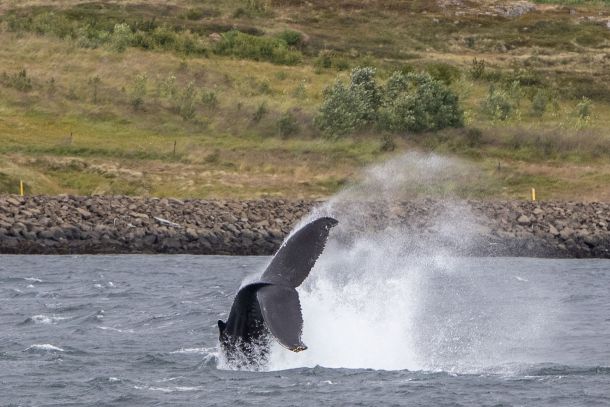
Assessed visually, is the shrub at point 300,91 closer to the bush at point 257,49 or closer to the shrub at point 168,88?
the shrub at point 168,88

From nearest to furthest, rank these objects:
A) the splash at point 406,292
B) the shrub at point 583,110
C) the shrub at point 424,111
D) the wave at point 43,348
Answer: the splash at point 406,292, the wave at point 43,348, the shrub at point 424,111, the shrub at point 583,110

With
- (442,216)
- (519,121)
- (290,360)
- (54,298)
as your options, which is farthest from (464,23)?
(290,360)

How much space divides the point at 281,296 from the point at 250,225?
2962 cm

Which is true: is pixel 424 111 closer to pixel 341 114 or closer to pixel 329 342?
pixel 341 114

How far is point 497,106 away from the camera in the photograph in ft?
221

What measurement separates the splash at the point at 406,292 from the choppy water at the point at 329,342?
57 mm

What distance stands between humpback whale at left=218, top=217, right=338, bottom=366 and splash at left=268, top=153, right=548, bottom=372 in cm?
198

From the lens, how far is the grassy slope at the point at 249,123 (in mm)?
55156

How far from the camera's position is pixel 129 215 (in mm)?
45906

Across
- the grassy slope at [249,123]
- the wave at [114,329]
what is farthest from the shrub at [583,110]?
the wave at [114,329]

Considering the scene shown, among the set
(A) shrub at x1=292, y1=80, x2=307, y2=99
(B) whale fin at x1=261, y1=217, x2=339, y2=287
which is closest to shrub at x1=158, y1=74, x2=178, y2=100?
(A) shrub at x1=292, y1=80, x2=307, y2=99

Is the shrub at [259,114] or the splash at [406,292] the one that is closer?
the splash at [406,292]

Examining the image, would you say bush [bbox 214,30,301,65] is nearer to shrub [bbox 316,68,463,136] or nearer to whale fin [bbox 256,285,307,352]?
shrub [bbox 316,68,463,136]

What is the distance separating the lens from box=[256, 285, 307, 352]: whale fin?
15.8 metres
